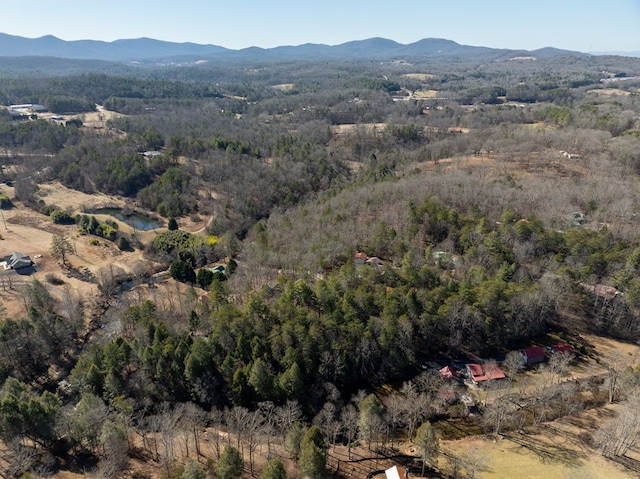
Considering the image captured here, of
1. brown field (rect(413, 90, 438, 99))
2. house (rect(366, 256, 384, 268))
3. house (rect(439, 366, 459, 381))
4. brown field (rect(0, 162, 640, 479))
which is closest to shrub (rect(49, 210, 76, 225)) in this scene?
brown field (rect(0, 162, 640, 479))

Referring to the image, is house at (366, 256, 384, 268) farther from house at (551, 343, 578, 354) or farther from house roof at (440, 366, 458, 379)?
house at (551, 343, 578, 354)

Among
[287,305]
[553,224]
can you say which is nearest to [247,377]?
[287,305]

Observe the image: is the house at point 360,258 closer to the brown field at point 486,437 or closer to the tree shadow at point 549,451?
the brown field at point 486,437

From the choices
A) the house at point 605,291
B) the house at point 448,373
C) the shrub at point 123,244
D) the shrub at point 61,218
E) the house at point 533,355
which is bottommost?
the house at point 448,373

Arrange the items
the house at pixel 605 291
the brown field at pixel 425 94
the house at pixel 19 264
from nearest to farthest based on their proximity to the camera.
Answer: the house at pixel 605 291, the house at pixel 19 264, the brown field at pixel 425 94

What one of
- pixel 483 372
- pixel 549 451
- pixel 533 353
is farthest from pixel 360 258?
pixel 549 451

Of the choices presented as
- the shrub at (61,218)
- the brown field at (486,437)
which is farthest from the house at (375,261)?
the shrub at (61,218)

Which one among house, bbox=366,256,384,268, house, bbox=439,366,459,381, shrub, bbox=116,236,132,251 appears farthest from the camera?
shrub, bbox=116,236,132,251
